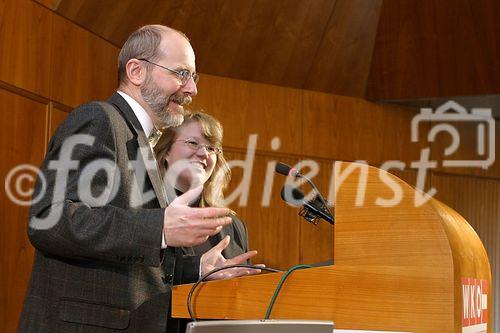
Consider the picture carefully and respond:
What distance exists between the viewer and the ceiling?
5.77 m

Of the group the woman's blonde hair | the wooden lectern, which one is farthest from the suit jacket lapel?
the woman's blonde hair

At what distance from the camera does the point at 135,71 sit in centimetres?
261

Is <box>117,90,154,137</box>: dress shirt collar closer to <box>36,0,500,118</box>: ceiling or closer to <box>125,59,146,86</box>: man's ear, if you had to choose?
<box>125,59,146,86</box>: man's ear

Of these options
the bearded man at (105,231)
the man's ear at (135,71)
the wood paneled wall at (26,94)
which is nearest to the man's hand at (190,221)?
the bearded man at (105,231)

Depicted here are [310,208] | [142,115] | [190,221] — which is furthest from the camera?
[142,115]

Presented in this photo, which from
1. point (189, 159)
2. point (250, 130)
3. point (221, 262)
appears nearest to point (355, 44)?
point (250, 130)

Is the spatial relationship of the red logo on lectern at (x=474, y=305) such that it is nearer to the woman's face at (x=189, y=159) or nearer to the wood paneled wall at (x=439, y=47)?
the woman's face at (x=189, y=159)

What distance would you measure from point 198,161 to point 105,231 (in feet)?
4.75

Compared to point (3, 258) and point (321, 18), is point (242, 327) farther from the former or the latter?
point (321, 18)

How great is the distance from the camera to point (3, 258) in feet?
13.5

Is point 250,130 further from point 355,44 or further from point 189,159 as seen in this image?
point 189,159

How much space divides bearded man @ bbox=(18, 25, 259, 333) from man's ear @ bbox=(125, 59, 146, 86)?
0.18 m

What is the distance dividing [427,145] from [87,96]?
3.11m

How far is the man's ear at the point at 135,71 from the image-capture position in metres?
2.60
